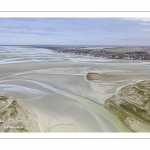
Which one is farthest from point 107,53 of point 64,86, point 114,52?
point 64,86

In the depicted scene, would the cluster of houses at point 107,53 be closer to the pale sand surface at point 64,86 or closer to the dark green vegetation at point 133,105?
the pale sand surface at point 64,86

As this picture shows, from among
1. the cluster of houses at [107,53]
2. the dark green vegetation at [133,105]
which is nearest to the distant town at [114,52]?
the cluster of houses at [107,53]

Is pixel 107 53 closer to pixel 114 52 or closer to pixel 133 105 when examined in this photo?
pixel 114 52
